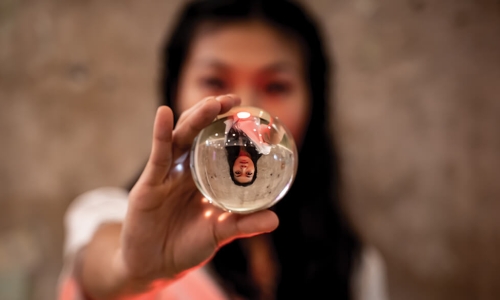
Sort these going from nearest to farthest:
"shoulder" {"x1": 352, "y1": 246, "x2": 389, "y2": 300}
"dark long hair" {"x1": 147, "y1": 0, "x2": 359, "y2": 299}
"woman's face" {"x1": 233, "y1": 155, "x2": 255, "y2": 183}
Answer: "woman's face" {"x1": 233, "y1": 155, "x2": 255, "y2": 183}
"dark long hair" {"x1": 147, "y1": 0, "x2": 359, "y2": 299}
"shoulder" {"x1": 352, "y1": 246, "x2": 389, "y2": 300}

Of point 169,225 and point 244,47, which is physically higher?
point 244,47

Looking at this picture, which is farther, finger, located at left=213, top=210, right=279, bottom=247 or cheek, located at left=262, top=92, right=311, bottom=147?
cheek, located at left=262, top=92, right=311, bottom=147

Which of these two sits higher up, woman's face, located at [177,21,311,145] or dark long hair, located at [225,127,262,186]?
woman's face, located at [177,21,311,145]

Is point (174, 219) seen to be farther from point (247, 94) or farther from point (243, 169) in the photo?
point (247, 94)

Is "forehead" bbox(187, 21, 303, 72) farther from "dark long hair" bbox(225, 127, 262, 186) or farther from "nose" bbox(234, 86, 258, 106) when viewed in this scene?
"dark long hair" bbox(225, 127, 262, 186)

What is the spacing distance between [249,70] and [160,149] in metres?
0.29

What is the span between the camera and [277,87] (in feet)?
2.03

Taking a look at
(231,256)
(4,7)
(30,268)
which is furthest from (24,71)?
(231,256)

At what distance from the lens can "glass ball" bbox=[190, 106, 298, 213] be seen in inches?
11.5

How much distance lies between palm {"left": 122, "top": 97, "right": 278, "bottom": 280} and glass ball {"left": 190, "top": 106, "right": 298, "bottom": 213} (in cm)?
3

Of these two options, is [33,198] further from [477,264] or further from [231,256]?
[477,264]

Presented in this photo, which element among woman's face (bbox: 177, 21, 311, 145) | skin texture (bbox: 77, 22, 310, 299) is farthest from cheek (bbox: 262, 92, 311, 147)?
skin texture (bbox: 77, 22, 310, 299)

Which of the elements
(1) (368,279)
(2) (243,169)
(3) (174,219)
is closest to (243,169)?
(2) (243,169)

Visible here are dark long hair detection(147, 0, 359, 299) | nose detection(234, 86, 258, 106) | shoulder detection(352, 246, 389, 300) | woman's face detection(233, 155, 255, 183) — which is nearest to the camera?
woman's face detection(233, 155, 255, 183)
